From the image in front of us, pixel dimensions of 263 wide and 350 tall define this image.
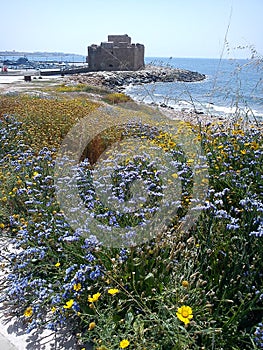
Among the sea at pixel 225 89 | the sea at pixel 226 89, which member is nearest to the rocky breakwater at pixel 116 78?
the sea at pixel 225 89

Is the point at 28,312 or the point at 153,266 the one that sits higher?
the point at 153,266

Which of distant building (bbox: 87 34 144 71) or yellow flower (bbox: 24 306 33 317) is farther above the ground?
distant building (bbox: 87 34 144 71)

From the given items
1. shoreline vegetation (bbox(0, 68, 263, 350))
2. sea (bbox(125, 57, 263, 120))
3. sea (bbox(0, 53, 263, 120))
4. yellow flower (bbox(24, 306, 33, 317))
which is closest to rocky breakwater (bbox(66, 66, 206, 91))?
sea (bbox(0, 53, 263, 120))

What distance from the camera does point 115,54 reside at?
40.6m

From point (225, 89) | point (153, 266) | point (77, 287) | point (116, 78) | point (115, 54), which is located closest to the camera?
point (77, 287)

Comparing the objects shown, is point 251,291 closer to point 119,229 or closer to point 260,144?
point 119,229

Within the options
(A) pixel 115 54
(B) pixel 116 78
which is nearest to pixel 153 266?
(B) pixel 116 78

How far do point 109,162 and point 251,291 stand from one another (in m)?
1.85

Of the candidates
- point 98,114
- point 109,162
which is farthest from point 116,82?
point 109,162

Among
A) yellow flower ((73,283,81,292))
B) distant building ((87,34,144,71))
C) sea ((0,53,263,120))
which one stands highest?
distant building ((87,34,144,71))

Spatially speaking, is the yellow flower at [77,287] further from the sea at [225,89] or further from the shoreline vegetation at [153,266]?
the sea at [225,89]

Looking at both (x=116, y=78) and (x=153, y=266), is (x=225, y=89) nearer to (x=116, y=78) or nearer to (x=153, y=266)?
(x=153, y=266)

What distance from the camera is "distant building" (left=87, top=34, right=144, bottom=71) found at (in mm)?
41725

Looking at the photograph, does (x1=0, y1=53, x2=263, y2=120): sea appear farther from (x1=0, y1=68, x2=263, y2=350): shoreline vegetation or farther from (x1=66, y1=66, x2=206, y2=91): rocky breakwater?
(x1=66, y1=66, x2=206, y2=91): rocky breakwater
